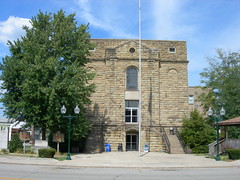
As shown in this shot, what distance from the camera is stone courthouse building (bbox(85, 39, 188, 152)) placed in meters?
31.0

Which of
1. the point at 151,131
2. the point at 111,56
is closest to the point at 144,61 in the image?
the point at 111,56

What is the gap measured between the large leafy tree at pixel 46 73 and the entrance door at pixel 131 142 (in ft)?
26.0

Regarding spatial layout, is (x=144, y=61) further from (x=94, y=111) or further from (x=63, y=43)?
(x=63, y=43)

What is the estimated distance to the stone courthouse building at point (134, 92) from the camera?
3105 cm

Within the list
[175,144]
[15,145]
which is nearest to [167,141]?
[175,144]

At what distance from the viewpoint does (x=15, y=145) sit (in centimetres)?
2373

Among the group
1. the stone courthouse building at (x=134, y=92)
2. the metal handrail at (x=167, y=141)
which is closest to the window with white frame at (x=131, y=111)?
the stone courthouse building at (x=134, y=92)

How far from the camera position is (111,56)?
32281 millimetres

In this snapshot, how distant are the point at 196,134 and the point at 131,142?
24.6 feet

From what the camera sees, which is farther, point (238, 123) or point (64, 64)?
point (64, 64)

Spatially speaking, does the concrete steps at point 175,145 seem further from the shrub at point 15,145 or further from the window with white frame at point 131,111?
the shrub at point 15,145

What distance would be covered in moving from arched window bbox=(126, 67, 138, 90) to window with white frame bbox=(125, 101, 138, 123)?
186cm

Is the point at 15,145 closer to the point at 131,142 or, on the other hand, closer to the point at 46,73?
the point at 46,73

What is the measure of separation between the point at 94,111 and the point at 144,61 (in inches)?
323
